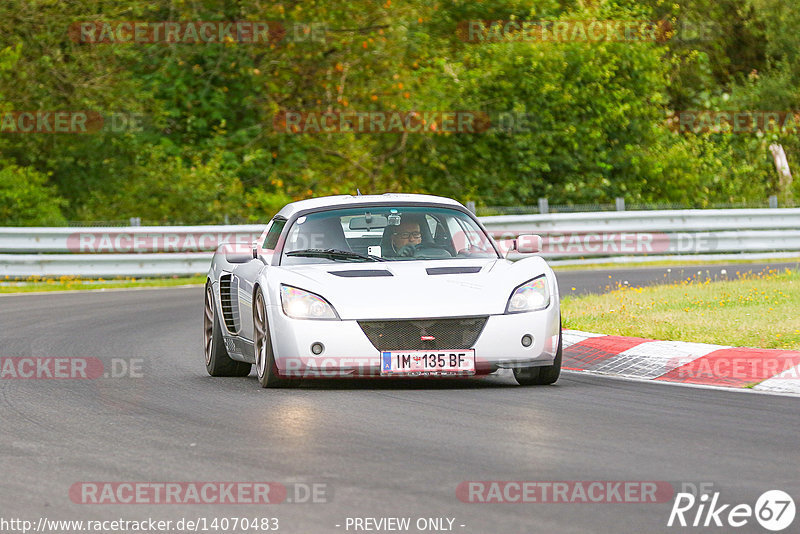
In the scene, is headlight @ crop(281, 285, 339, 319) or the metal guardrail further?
the metal guardrail

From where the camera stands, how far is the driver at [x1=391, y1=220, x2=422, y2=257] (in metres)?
11.0

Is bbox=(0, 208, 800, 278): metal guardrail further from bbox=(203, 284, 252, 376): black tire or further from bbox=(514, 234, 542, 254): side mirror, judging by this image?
bbox=(514, 234, 542, 254): side mirror

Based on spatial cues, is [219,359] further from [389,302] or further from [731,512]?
[731,512]

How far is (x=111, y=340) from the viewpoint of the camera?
14578 mm

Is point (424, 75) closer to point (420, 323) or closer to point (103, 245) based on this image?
point (103, 245)

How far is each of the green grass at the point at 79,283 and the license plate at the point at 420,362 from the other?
1507 cm

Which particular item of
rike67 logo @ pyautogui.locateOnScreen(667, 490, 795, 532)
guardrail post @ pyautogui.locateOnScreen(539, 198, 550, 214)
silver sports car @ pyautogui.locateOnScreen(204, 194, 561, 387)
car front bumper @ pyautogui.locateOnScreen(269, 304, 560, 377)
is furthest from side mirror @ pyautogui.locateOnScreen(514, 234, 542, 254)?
guardrail post @ pyautogui.locateOnScreen(539, 198, 550, 214)

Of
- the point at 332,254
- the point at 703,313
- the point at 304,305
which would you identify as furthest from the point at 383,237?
the point at 703,313

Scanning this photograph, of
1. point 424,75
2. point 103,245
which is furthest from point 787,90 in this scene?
point 103,245

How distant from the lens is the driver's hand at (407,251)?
35.9 ft

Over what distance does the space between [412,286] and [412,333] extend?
1.22 feet

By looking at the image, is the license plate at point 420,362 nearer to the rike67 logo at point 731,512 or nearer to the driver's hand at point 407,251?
the driver's hand at point 407,251

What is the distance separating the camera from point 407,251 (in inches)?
432

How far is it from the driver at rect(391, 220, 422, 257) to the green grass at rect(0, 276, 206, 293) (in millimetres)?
13815
